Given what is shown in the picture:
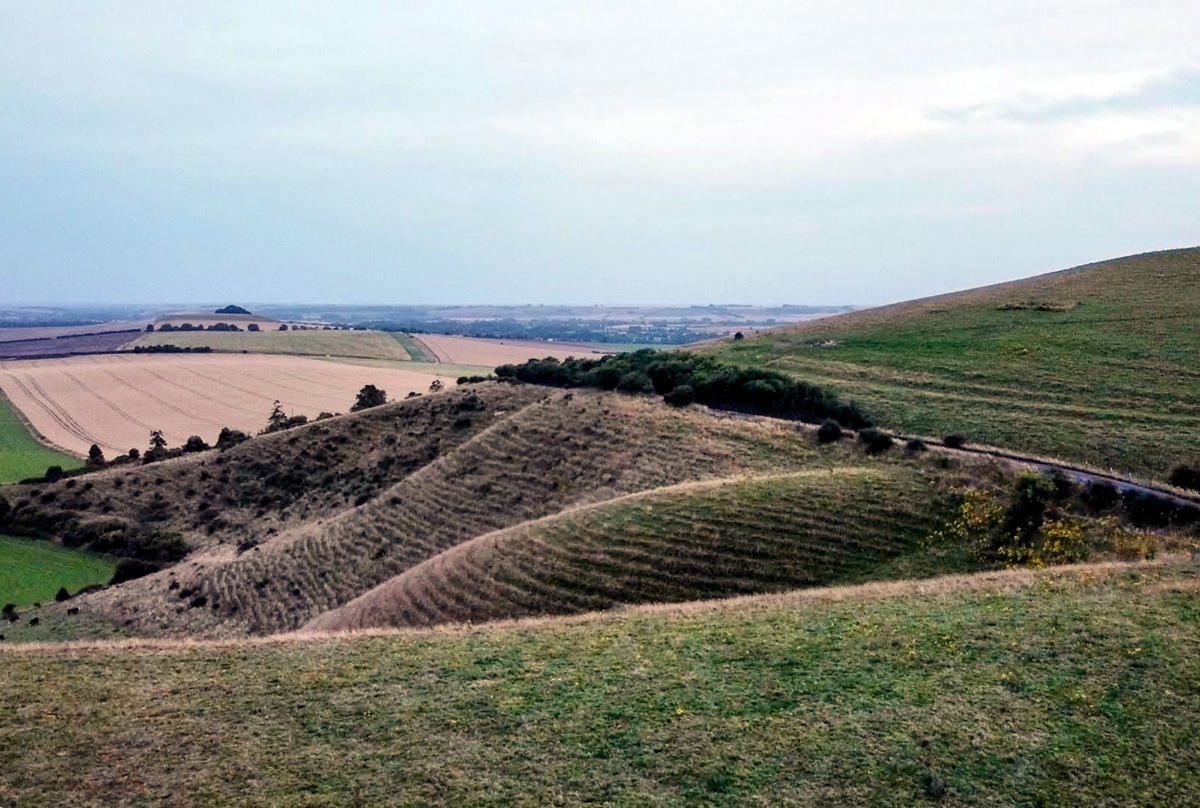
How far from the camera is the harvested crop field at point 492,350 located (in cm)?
13938

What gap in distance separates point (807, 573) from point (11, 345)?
184 m

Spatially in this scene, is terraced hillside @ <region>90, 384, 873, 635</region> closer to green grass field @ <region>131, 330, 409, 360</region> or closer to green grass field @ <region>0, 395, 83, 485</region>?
green grass field @ <region>0, 395, 83, 485</region>

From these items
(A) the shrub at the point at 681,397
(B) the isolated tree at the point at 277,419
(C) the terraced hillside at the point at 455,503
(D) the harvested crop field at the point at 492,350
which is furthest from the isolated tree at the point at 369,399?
(D) the harvested crop field at the point at 492,350

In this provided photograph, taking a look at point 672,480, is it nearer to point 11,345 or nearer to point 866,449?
point 866,449

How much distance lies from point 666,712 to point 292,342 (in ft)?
495

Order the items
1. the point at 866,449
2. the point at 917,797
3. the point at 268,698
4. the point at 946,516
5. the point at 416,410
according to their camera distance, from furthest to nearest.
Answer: the point at 416,410 → the point at 866,449 → the point at 946,516 → the point at 268,698 → the point at 917,797

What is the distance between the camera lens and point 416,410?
65938 mm

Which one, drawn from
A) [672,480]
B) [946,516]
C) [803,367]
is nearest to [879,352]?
[803,367]

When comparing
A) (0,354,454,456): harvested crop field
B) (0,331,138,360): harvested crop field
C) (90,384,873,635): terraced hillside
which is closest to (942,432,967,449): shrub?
(90,384,873,635): terraced hillside

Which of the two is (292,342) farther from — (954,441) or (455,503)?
(954,441)

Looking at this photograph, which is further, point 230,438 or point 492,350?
point 492,350

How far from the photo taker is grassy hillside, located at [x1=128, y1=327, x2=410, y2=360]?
14488 cm

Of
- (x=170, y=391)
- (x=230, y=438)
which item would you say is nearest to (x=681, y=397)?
(x=230, y=438)

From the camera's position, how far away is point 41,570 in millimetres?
47719
